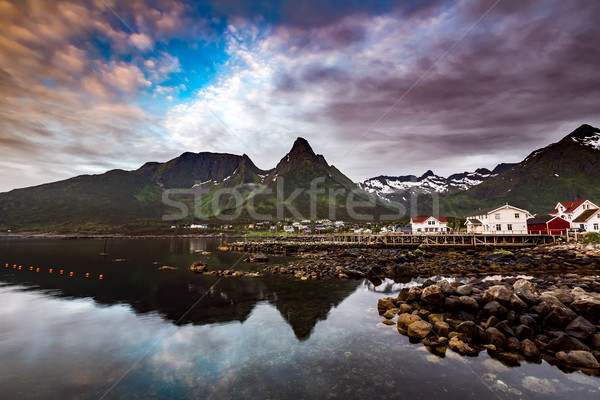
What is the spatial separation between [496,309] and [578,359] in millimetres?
4245

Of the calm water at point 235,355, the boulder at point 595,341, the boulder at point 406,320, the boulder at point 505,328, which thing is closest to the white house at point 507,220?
the calm water at point 235,355

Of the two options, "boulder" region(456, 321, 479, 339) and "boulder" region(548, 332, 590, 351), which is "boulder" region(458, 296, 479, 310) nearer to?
"boulder" region(456, 321, 479, 339)

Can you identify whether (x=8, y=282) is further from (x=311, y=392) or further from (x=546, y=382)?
(x=546, y=382)

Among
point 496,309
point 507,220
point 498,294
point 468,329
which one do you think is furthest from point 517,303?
point 507,220

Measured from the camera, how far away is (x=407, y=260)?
52812mm

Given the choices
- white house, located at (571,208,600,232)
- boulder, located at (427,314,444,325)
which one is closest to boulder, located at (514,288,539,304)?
boulder, located at (427,314,444,325)

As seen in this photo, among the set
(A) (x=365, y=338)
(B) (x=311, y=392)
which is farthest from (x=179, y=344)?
(A) (x=365, y=338)

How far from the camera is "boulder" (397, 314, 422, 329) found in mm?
19594

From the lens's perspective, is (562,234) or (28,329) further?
(562,234)

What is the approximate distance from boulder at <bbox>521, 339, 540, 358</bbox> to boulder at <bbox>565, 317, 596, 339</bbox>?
243cm

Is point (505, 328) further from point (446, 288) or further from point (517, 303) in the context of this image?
point (446, 288)

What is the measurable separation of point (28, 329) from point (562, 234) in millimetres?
97606

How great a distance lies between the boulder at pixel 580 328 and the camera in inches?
605

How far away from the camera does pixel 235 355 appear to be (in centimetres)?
1669
